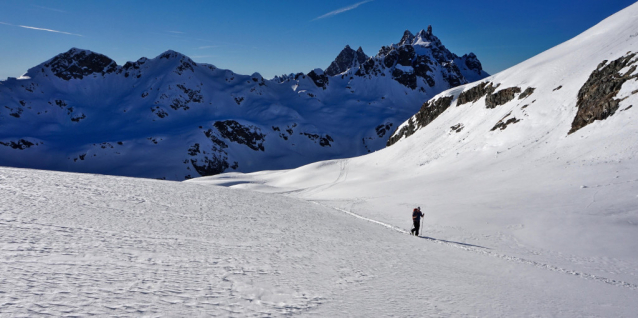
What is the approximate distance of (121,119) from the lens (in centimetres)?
17275

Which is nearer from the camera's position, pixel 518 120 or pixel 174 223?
pixel 174 223

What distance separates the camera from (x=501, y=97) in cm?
4622

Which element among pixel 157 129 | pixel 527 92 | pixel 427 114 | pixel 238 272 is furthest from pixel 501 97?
pixel 157 129

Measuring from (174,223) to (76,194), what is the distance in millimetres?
6531

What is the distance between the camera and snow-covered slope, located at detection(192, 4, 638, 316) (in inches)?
530

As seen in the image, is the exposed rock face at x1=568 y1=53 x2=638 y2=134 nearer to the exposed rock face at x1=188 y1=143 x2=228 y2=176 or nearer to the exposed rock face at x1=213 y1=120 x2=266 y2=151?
the exposed rock face at x1=188 y1=143 x2=228 y2=176

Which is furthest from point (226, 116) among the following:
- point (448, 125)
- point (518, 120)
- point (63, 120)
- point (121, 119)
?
point (518, 120)

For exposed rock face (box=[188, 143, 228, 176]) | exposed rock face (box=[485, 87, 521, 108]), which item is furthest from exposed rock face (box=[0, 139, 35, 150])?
exposed rock face (box=[485, 87, 521, 108])

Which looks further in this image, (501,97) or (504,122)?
(501,97)

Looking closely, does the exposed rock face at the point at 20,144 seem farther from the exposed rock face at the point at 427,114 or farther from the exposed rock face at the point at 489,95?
the exposed rock face at the point at 489,95

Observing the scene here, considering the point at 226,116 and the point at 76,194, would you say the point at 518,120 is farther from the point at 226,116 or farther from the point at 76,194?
the point at 226,116

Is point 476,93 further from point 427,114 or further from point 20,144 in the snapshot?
point 20,144

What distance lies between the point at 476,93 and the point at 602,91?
88.7 ft

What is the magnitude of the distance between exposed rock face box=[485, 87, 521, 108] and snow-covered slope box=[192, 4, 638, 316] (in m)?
0.19
